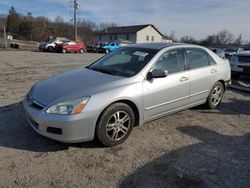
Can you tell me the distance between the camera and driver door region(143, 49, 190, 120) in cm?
428

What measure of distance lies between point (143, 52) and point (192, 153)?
6.64 ft

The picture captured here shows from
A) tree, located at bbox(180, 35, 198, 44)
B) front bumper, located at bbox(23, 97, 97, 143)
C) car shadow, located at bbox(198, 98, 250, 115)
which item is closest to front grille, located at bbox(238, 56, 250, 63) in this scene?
car shadow, located at bbox(198, 98, 250, 115)

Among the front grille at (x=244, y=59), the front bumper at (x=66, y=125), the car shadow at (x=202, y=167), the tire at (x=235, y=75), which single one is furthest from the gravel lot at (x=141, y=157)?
the tire at (x=235, y=75)

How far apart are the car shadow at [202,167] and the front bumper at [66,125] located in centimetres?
90

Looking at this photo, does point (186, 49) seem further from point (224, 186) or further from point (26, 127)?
point (26, 127)

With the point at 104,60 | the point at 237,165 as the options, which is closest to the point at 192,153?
the point at 237,165

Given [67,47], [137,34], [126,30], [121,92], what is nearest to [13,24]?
[126,30]

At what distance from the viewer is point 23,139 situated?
161 inches

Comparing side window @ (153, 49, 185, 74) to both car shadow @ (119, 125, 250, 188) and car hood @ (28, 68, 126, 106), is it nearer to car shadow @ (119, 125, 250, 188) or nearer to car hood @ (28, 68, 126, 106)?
car hood @ (28, 68, 126, 106)

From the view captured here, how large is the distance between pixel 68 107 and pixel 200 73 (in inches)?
115

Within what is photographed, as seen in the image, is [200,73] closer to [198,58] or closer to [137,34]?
[198,58]

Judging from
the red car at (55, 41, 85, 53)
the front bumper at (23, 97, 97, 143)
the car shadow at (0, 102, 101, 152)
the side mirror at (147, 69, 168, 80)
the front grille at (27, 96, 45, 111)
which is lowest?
the car shadow at (0, 102, 101, 152)

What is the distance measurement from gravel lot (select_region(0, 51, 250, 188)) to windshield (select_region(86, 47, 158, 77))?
1.09 metres

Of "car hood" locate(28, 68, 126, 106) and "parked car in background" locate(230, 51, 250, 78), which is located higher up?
"parked car in background" locate(230, 51, 250, 78)
